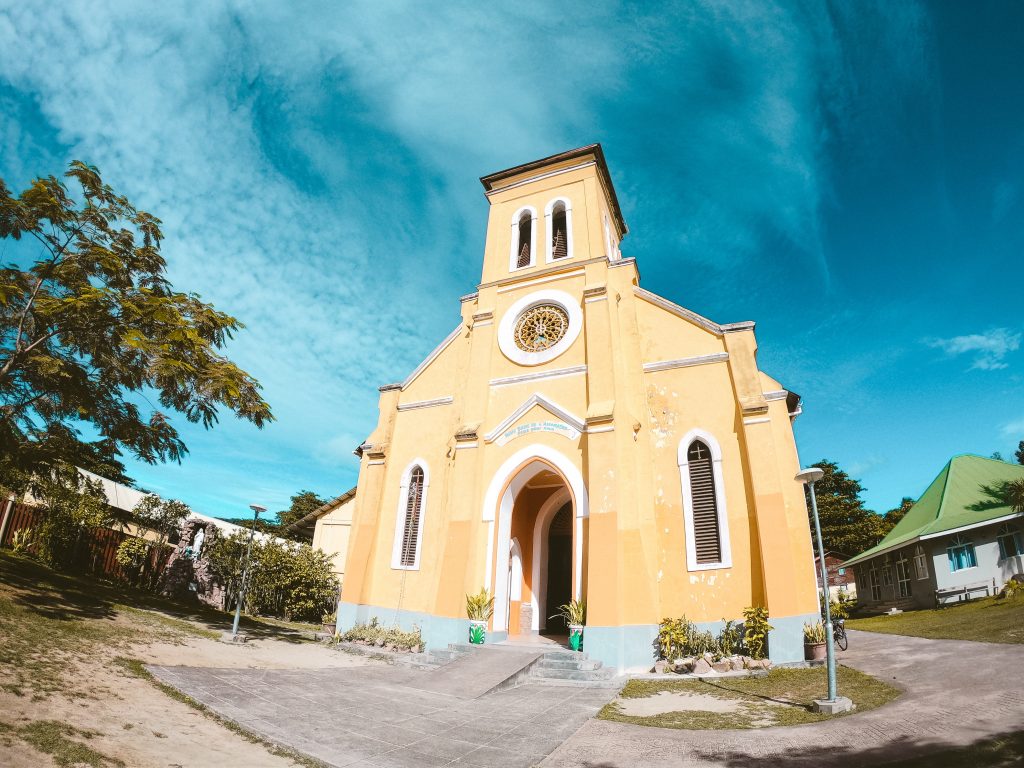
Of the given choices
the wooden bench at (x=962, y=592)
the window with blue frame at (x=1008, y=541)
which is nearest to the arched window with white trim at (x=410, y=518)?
the wooden bench at (x=962, y=592)

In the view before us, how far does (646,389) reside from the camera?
1488cm

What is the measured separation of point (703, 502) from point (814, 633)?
3.48m

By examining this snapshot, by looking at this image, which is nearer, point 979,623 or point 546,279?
point 979,623

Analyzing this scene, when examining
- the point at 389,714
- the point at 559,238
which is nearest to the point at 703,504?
the point at 389,714

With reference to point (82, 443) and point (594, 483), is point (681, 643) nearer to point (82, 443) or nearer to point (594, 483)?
point (594, 483)

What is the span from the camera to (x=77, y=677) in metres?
6.75

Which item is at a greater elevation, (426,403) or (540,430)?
(426,403)

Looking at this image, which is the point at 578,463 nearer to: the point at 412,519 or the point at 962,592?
the point at 412,519

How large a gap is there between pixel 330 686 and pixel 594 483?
7.00m

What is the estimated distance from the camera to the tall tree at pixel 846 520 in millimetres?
36969

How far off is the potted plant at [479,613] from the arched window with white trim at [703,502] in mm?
5033

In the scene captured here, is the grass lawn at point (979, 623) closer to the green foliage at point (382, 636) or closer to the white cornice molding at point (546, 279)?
the green foliage at point (382, 636)

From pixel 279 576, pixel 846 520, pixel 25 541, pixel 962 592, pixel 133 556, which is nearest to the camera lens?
pixel 25 541

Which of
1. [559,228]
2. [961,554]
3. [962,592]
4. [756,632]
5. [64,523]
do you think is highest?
[559,228]
